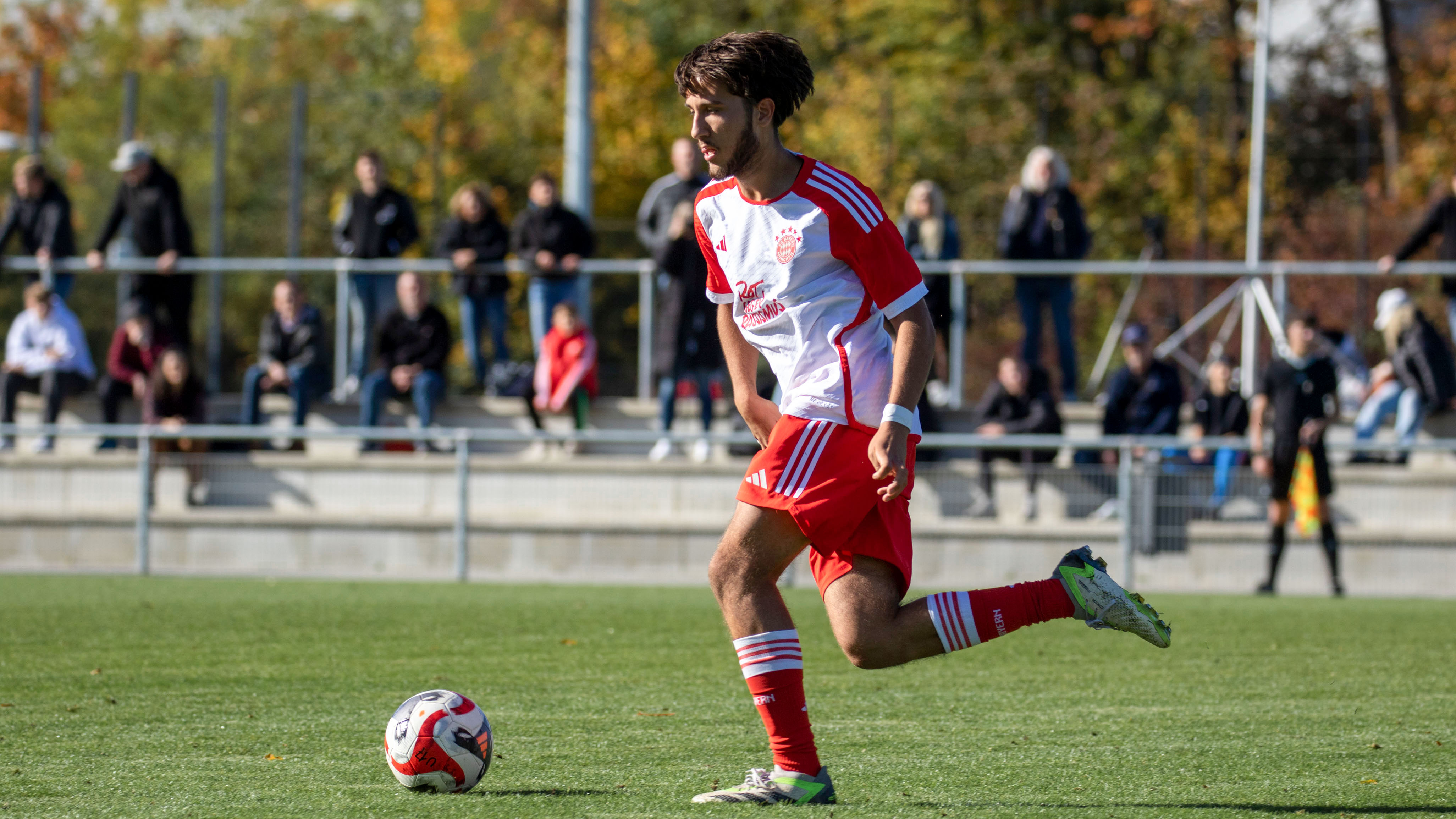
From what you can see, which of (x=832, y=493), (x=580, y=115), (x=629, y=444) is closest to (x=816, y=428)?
(x=832, y=493)

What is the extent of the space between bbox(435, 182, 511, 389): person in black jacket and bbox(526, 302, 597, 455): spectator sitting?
2.71 ft

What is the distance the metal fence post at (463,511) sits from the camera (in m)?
13.0

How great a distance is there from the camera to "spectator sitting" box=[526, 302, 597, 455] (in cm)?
1431

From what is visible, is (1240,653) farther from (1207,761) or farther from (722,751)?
(722,751)

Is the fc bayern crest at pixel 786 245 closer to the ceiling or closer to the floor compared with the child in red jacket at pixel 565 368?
closer to the ceiling

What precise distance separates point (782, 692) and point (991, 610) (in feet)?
1.98

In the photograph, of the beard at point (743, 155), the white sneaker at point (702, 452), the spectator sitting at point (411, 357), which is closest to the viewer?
the beard at point (743, 155)

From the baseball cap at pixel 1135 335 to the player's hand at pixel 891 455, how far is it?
9857 millimetres

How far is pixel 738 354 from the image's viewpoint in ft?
15.5

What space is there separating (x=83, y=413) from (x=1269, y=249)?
2342 cm

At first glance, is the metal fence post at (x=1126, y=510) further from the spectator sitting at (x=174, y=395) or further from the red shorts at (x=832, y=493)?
the red shorts at (x=832, y=493)

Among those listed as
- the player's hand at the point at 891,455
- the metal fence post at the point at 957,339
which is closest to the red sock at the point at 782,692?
the player's hand at the point at 891,455

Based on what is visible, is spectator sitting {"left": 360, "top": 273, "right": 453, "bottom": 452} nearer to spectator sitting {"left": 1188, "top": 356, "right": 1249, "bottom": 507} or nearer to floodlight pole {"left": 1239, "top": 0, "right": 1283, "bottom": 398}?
spectator sitting {"left": 1188, "top": 356, "right": 1249, "bottom": 507}

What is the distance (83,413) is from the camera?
15.7m
